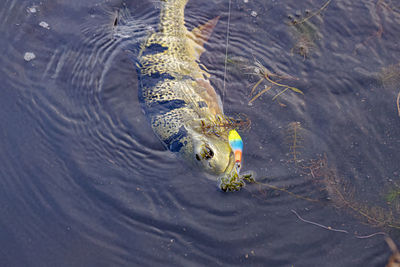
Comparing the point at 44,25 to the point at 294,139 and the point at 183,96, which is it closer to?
the point at 183,96

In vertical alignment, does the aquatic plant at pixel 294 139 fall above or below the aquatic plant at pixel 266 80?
below

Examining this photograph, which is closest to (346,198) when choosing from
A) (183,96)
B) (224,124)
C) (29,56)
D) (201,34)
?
(224,124)

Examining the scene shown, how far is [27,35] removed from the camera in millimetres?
5074

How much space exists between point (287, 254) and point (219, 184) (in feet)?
3.25

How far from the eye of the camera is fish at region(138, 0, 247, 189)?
3828 millimetres

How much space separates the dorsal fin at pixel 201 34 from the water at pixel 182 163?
0.14 m

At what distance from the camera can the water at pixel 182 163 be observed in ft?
11.4

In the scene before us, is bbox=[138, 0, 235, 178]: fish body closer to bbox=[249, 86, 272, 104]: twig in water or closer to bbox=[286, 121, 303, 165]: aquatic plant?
bbox=[249, 86, 272, 104]: twig in water

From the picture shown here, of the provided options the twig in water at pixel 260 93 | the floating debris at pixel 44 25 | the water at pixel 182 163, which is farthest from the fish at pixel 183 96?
the floating debris at pixel 44 25

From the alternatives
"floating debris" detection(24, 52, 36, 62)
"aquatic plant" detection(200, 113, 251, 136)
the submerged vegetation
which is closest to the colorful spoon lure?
"aquatic plant" detection(200, 113, 251, 136)

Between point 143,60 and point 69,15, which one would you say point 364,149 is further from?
point 69,15

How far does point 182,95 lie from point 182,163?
1007 mm

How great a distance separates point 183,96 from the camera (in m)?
4.48

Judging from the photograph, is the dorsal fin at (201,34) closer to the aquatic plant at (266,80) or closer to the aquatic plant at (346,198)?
the aquatic plant at (266,80)
